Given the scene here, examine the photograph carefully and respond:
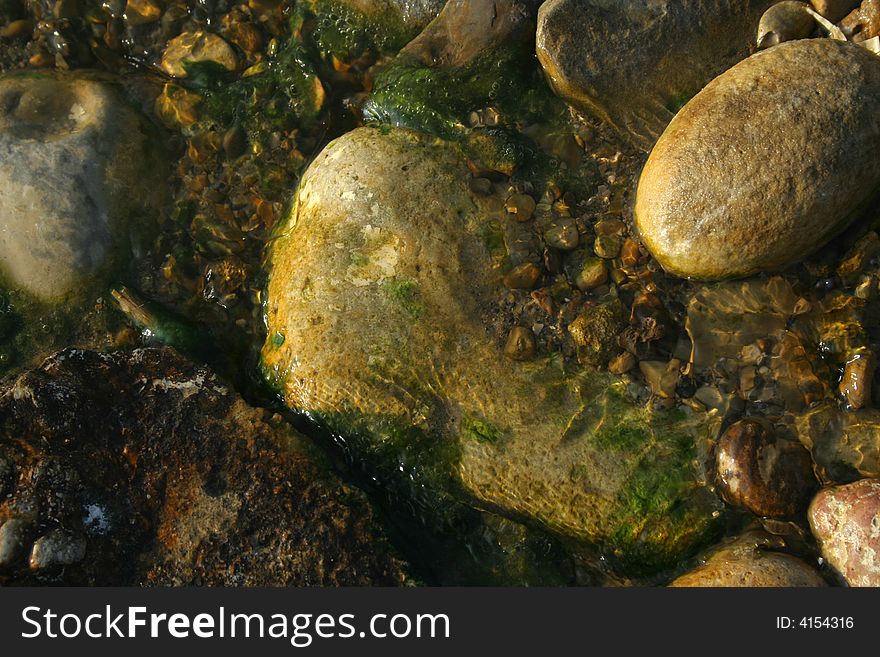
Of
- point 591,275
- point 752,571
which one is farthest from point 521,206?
point 752,571

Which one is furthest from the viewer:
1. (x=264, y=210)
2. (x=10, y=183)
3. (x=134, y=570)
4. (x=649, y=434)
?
(x=264, y=210)

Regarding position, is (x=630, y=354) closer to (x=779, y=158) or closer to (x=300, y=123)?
(x=779, y=158)

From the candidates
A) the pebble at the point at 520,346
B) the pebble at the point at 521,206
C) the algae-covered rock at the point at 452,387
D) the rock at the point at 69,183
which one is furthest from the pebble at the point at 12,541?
the pebble at the point at 521,206

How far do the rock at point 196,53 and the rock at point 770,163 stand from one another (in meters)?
2.80

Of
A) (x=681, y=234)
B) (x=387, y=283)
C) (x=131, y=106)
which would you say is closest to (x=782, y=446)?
(x=681, y=234)

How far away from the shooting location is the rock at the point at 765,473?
10.4 feet

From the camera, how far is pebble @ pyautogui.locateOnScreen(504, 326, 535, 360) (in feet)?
11.6

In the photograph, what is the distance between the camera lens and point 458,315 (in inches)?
141

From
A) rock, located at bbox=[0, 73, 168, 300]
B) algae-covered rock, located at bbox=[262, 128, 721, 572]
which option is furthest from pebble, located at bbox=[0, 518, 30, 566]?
rock, located at bbox=[0, 73, 168, 300]

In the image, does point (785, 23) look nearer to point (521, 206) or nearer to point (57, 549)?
point (521, 206)

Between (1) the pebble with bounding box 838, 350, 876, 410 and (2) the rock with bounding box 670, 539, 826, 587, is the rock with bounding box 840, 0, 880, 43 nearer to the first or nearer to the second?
(1) the pebble with bounding box 838, 350, 876, 410

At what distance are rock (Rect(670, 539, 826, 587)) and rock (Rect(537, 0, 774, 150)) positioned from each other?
2136mm

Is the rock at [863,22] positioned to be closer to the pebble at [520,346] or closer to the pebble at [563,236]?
the pebble at [563,236]

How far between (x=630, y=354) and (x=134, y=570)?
2.48 meters
